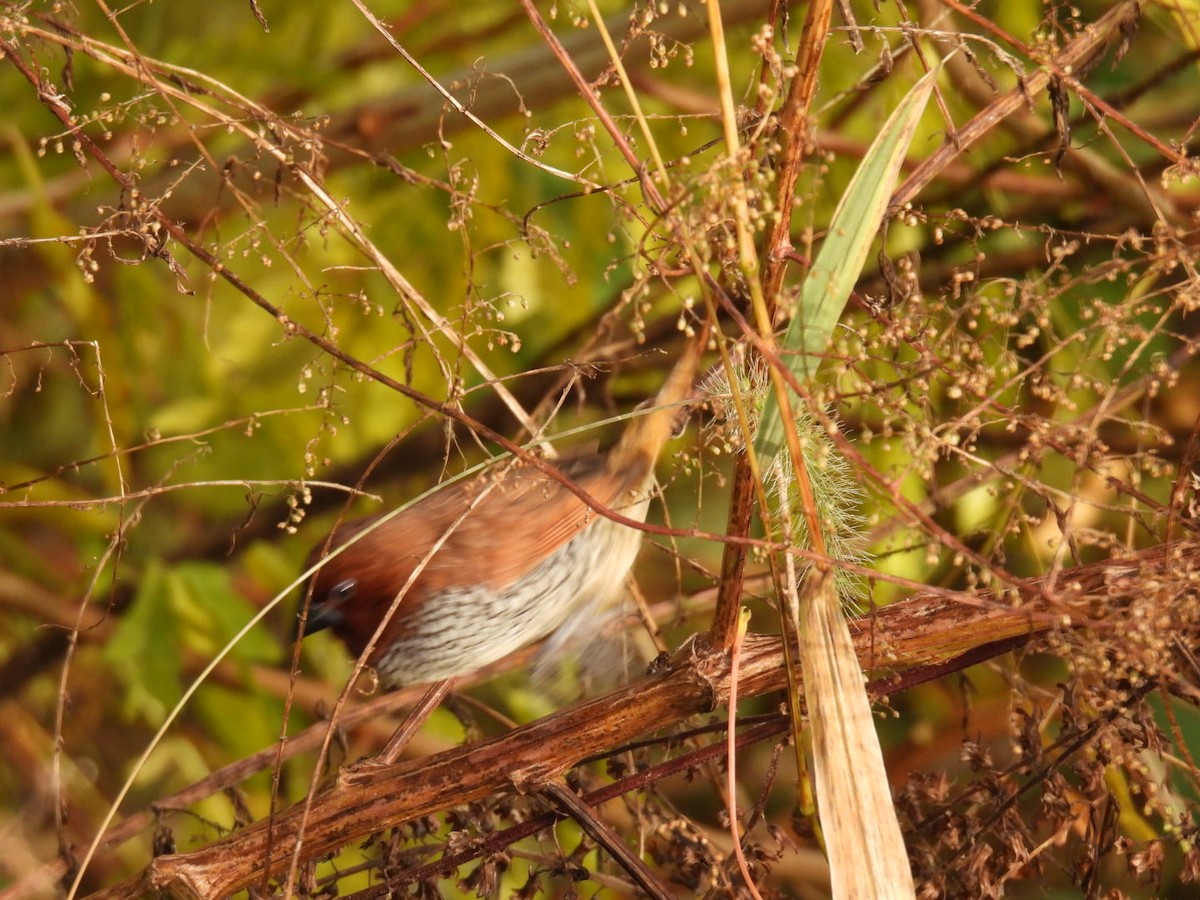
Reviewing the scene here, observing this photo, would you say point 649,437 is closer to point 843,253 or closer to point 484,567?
point 484,567

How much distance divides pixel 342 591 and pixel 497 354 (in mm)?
1434

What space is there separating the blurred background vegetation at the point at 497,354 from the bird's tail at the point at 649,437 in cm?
11

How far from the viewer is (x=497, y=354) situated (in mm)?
3195

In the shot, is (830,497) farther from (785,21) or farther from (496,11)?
(496,11)

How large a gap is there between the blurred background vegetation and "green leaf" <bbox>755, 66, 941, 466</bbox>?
5 cm

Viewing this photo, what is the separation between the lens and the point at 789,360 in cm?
127

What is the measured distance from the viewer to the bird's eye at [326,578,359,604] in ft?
6.03

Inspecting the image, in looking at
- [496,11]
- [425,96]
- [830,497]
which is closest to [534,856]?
[830,497]

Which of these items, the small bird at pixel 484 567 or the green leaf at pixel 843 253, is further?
the small bird at pixel 484 567

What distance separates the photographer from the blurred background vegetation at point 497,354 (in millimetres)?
1418

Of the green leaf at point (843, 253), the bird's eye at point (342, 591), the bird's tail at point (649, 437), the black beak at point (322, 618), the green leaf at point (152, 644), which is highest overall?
the green leaf at point (843, 253)

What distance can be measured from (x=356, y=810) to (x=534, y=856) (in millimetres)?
232

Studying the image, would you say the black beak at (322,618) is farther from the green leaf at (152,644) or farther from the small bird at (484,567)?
the green leaf at (152,644)

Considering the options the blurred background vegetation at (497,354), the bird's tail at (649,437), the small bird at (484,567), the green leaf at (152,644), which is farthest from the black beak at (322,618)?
the green leaf at (152,644)
